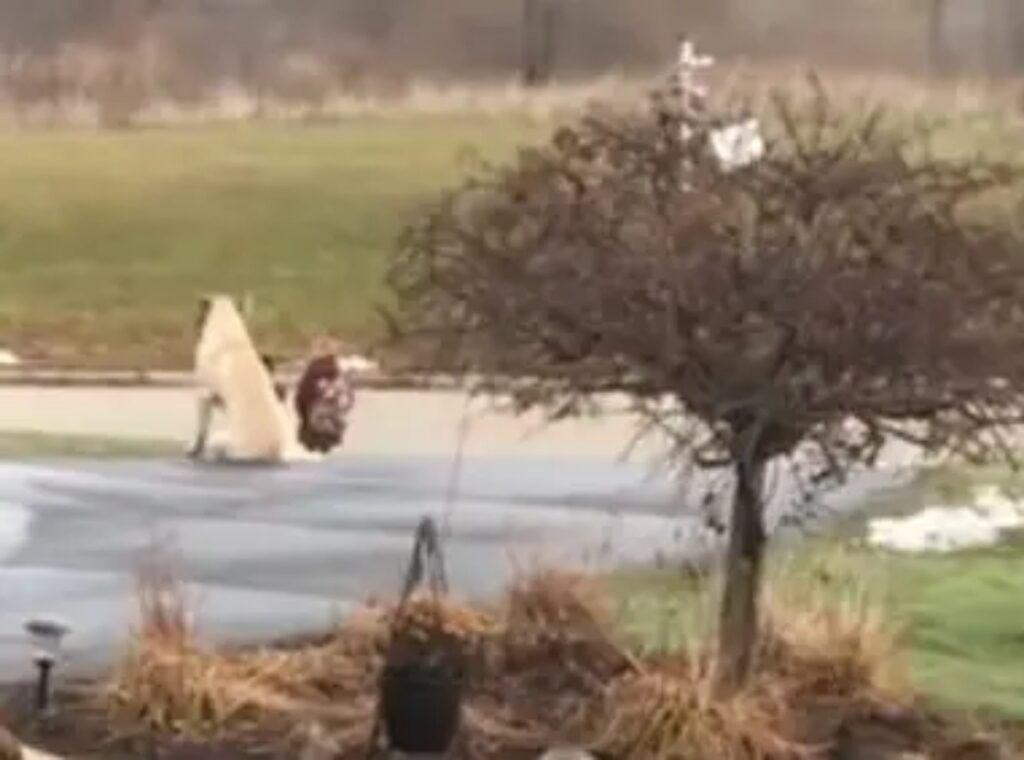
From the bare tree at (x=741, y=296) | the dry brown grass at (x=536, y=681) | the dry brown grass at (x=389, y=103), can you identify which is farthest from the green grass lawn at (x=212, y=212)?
the bare tree at (x=741, y=296)

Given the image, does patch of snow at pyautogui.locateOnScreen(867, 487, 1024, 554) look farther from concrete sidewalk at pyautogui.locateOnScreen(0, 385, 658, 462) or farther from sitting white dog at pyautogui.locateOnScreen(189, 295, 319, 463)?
sitting white dog at pyautogui.locateOnScreen(189, 295, 319, 463)

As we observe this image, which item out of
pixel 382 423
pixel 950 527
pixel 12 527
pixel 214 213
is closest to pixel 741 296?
pixel 12 527

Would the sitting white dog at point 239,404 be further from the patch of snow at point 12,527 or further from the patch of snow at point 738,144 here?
the patch of snow at point 738,144

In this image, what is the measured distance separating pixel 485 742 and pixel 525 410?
1209 millimetres

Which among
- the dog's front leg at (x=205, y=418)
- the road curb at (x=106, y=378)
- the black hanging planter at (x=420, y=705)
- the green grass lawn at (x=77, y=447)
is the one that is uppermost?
the road curb at (x=106, y=378)

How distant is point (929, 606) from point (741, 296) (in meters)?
3.49

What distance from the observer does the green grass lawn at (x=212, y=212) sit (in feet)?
105

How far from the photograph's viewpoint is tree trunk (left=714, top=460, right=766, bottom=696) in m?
10.3

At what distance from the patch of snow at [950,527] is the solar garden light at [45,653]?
17.3ft

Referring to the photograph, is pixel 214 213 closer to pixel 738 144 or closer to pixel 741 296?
pixel 738 144

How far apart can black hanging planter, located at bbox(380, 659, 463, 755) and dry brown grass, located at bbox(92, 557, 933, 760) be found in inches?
8.2

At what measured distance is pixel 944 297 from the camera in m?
10.0

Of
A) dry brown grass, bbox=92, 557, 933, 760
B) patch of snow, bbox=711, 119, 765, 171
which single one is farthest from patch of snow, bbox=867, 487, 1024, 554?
patch of snow, bbox=711, 119, 765, 171

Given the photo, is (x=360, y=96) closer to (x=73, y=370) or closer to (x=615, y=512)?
(x=73, y=370)
